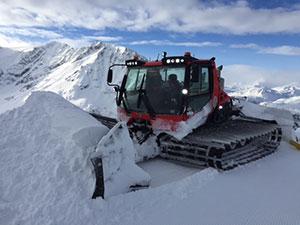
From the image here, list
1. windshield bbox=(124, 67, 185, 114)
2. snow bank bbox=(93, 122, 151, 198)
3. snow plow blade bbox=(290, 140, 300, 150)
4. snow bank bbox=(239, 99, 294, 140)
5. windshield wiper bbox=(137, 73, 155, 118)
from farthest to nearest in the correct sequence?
1. snow bank bbox=(239, 99, 294, 140)
2. snow plow blade bbox=(290, 140, 300, 150)
3. windshield wiper bbox=(137, 73, 155, 118)
4. windshield bbox=(124, 67, 185, 114)
5. snow bank bbox=(93, 122, 151, 198)

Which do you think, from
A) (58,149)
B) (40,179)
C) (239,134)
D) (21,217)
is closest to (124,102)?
(239,134)

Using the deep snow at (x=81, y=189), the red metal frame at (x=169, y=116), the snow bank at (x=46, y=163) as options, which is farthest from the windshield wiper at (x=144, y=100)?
the snow bank at (x=46, y=163)

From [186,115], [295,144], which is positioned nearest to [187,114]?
[186,115]

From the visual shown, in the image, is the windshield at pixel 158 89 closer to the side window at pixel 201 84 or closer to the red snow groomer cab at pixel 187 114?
the red snow groomer cab at pixel 187 114

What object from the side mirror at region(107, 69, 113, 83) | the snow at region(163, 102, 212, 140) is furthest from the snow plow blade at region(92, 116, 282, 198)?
the side mirror at region(107, 69, 113, 83)

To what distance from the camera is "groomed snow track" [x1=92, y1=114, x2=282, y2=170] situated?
7.74 m

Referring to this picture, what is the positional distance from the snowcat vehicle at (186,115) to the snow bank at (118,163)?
1.94 metres

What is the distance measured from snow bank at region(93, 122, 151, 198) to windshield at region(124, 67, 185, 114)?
2.46m

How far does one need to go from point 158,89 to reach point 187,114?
3.38 ft

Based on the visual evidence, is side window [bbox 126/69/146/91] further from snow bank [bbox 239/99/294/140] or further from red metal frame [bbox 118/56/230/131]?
snow bank [bbox 239/99/294/140]

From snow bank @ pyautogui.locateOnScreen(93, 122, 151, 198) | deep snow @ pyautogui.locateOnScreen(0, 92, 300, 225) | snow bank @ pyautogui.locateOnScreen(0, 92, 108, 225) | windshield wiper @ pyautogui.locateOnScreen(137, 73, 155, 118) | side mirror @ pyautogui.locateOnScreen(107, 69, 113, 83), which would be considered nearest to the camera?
snow bank @ pyautogui.locateOnScreen(0, 92, 108, 225)

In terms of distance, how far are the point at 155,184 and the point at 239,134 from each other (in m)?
2.65

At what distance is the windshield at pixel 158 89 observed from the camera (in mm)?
8641

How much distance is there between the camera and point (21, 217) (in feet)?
16.6
